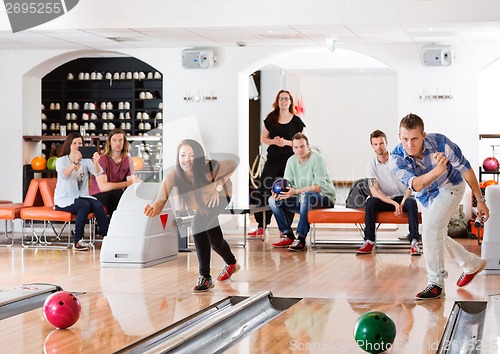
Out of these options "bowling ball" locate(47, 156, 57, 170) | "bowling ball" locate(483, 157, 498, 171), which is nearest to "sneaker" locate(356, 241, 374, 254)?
"bowling ball" locate(483, 157, 498, 171)

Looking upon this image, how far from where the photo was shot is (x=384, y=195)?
809cm

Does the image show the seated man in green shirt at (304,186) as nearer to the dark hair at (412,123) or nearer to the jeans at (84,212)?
the jeans at (84,212)

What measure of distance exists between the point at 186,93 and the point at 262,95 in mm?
5279

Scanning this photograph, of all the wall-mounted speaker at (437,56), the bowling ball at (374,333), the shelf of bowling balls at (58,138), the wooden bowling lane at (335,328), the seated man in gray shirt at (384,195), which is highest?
the wall-mounted speaker at (437,56)

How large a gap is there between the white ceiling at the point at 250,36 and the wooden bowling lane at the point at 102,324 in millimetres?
4441

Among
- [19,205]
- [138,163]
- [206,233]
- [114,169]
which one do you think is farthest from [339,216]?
[19,205]

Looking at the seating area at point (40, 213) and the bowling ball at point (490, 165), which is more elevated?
the bowling ball at point (490, 165)

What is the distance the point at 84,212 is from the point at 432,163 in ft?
14.5

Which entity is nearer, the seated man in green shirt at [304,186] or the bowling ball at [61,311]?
the bowling ball at [61,311]

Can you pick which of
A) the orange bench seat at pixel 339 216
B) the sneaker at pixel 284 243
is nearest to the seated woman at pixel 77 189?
the sneaker at pixel 284 243

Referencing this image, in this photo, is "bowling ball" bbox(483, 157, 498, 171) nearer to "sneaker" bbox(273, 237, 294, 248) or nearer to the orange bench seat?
the orange bench seat

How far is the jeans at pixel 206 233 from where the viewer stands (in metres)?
5.89

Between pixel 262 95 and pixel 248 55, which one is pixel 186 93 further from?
pixel 262 95

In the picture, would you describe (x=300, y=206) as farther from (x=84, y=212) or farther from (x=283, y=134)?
(x=84, y=212)
